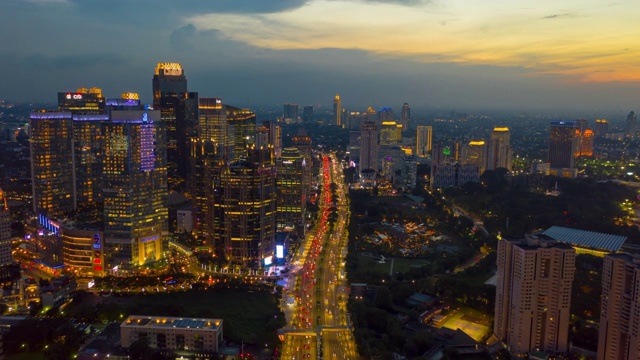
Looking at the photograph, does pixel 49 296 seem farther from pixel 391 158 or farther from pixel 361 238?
pixel 391 158

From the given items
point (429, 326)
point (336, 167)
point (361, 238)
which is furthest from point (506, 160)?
point (429, 326)

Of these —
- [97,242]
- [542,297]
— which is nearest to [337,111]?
[97,242]

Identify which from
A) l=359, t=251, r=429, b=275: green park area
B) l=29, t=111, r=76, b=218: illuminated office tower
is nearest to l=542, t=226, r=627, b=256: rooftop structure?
l=359, t=251, r=429, b=275: green park area

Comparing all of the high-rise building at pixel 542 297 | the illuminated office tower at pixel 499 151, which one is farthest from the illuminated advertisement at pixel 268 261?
the illuminated office tower at pixel 499 151

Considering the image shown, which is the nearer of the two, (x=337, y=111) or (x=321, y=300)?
→ (x=321, y=300)

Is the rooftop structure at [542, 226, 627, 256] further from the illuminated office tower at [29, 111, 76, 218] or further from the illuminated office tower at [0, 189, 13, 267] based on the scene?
the illuminated office tower at [29, 111, 76, 218]

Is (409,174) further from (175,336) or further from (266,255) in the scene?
(175,336)
